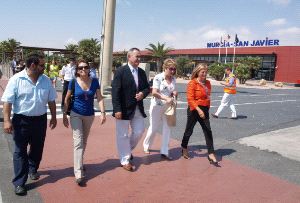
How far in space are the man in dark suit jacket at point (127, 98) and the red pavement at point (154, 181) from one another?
16.3 inches

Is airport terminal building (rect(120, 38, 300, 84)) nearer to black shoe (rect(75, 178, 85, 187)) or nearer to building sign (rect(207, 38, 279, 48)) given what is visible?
building sign (rect(207, 38, 279, 48))

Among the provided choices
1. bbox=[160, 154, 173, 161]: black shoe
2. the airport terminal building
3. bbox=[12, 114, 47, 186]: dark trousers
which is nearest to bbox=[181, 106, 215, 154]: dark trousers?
bbox=[160, 154, 173, 161]: black shoe

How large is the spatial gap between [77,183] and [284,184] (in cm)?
307

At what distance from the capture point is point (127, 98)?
16.2ft

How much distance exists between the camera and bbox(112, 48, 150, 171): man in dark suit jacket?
486 centimetres

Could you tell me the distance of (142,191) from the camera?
4262 mm

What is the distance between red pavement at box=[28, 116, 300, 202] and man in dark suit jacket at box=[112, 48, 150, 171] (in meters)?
0.42

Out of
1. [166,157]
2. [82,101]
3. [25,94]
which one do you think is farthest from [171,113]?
[25,94]

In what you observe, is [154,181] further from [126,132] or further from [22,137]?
→ [22,137]

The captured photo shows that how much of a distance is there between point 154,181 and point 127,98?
132 centimetres

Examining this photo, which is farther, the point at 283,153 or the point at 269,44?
the point at 269,44

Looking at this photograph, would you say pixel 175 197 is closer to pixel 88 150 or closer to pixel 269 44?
pixel 88 150

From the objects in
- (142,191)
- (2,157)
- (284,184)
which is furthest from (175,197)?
(2,157)

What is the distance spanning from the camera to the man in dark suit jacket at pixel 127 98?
4.86 meters
